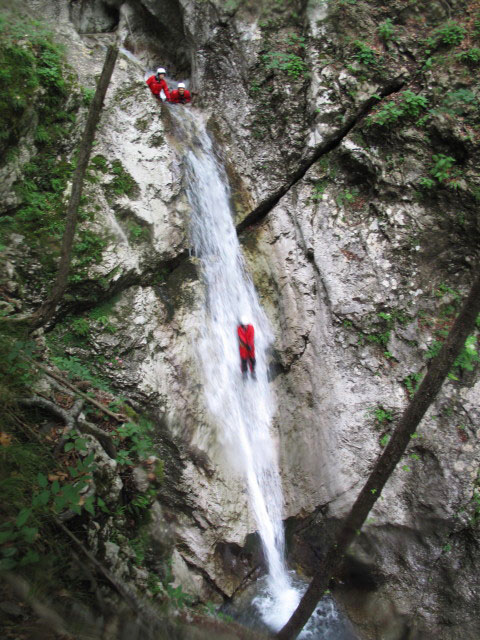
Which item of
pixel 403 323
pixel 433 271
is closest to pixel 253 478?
pixel 403 323

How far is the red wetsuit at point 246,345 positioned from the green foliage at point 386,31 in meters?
6.72

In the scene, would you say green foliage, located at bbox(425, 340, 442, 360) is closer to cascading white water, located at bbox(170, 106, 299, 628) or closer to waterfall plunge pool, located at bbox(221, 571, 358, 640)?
cascading white water, located at bbox(170, 106, 299, 628)

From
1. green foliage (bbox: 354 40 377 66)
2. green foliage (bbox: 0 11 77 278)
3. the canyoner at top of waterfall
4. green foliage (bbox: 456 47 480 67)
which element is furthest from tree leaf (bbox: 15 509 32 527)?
green foliage (bbox: 456 47 480 67)

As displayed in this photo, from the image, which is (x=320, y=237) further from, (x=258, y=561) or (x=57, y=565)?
(x=57, y=565)

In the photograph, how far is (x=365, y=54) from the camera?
8.20 metres

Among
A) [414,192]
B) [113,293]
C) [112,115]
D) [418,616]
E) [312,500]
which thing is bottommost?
[418,616]

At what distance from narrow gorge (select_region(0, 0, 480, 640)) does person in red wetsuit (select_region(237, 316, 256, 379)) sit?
14cm

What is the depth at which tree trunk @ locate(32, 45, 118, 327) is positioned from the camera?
4.24 meters

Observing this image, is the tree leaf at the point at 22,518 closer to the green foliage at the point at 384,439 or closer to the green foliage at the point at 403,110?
the green foliage at the point at 384,439

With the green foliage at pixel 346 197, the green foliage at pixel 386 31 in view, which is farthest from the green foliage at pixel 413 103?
the green foliage at pixel 346 197

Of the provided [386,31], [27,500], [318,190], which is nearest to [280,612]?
[27,500]

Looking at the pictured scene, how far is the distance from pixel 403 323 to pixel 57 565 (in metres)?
6.46

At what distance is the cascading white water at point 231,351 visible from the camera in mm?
Answer: 6793

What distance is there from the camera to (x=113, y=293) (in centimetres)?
647
